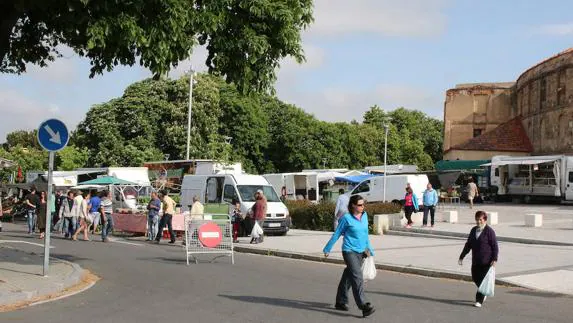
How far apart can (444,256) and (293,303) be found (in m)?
8.12

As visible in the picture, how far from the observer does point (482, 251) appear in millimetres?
10258

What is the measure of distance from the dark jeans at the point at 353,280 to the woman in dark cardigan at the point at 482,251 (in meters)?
1.99

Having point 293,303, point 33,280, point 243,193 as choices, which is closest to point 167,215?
point 243,193

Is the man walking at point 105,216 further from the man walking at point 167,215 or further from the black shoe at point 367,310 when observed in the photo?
the black shoe at point 367,310

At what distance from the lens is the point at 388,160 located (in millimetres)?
84062

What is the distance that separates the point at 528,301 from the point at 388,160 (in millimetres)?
73847

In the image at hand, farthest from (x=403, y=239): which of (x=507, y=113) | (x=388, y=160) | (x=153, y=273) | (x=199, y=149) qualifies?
(x=388, y=160)

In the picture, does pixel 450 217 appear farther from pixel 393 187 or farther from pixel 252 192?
pixel 252 192

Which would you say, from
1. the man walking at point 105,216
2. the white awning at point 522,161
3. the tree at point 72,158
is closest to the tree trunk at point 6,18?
the man walking at point 105,216

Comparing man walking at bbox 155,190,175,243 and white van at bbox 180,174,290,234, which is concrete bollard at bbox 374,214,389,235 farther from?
man walking at bbox 155,190,175,243

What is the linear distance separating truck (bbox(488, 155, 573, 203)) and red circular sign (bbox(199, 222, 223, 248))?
32525 mm

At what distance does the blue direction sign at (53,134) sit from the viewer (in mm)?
12359

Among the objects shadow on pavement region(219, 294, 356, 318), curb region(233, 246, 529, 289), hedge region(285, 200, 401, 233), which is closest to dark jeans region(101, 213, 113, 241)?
curb region(233, 246, 529, 289)

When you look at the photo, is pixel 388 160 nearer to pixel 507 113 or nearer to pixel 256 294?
pixel 507 113
